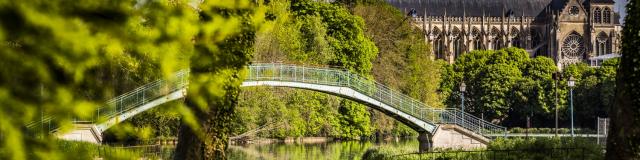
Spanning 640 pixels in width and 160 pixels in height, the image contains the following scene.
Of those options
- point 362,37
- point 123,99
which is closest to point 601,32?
point 362,37

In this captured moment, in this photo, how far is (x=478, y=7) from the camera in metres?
145

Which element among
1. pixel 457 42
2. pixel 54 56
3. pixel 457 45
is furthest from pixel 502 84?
pixel 54 56

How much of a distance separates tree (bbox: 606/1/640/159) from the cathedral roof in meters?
127

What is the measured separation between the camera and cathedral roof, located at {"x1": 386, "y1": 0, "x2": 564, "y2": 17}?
5640 inches

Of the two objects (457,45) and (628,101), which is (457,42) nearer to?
(457,45)

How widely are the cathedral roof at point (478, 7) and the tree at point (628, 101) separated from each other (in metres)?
127

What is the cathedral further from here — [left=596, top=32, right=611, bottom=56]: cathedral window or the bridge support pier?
the bridge support pier

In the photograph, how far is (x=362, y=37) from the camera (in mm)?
58906

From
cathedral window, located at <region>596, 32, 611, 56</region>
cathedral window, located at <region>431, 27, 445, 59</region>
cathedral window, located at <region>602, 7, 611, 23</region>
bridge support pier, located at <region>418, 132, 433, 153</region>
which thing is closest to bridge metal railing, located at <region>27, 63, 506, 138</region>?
bridge support pier, located at <region>418, 132, 433, 153</region>

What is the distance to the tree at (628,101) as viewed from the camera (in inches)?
598

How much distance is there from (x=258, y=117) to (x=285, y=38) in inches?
195

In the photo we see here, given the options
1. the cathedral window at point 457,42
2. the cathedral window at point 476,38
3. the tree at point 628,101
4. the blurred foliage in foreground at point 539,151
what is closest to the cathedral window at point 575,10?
the cathedral window at point 476,38

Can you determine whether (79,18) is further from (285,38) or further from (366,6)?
(366,6)

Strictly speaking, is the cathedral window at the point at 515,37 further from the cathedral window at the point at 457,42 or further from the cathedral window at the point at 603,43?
the cathedral window at the point at 603,43
